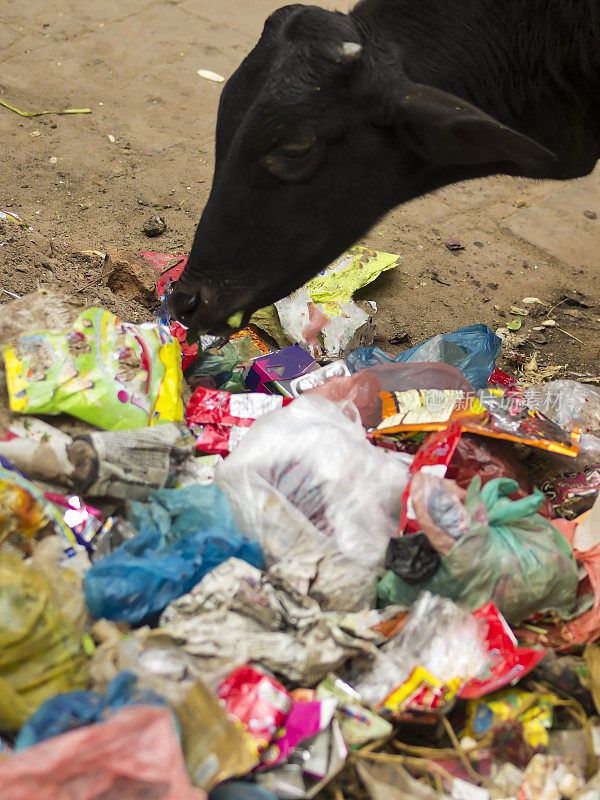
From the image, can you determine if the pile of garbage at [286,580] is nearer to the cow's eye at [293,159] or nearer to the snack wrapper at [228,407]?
the snack wrapper at [228,407]

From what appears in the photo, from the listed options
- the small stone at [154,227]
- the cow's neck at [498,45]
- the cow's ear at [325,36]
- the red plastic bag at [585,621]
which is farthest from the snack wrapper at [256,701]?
the small stone at [154,227]

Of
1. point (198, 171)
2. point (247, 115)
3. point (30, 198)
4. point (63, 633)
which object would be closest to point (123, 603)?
point (63, 633)

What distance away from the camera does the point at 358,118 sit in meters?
2.74

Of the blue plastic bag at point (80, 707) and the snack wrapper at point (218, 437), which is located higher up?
the blue plastic bag at point (80, 707)

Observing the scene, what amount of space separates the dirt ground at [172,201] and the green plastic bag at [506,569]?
6.03ft

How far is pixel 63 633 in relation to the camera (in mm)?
1969

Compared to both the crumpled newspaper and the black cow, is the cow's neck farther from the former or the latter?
the crumpled newspaper

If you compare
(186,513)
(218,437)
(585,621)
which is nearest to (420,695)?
(585,621)

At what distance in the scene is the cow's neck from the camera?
9.33 feet

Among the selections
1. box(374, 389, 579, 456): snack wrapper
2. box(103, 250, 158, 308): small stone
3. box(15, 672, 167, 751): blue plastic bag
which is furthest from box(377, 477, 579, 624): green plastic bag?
box(103, 250, 158, 308): small stone

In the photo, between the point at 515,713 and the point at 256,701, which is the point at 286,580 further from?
the point at 515,713

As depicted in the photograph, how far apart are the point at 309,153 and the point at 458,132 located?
0.51m

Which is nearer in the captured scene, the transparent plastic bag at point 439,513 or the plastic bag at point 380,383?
the transparent plastic bag at point 439,513

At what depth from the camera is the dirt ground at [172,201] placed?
441cm
